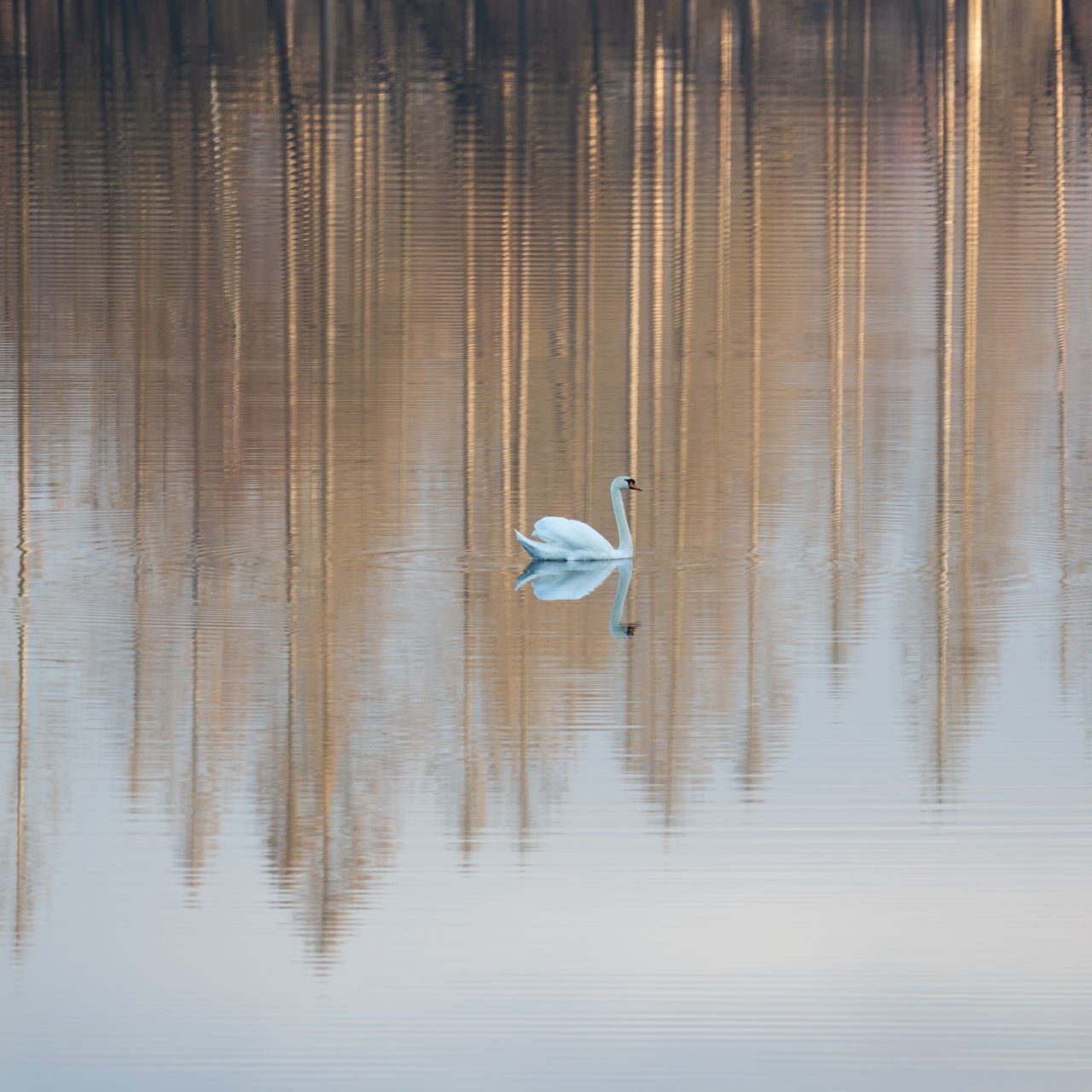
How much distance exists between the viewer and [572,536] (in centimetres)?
1541

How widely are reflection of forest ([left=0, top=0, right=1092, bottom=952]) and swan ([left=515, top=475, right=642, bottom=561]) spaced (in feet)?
1.57

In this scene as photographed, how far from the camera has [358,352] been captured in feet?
84.2

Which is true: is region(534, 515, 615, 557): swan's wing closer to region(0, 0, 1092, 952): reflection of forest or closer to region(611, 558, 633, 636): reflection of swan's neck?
region(611, 558, 633, 636): reflection of swan's neck

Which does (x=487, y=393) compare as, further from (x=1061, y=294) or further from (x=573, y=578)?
(x=1061, y=294)

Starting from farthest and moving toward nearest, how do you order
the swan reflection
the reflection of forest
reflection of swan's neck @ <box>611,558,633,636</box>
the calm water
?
the swan reflection → reflection of swan's neck @ <box>611,558,633,636</box> → the reflection of forest → the calm water

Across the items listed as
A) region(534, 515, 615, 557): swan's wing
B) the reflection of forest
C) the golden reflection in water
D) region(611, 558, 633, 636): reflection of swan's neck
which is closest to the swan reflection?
region(611, 558, 633, 636): reflection of swan's neck

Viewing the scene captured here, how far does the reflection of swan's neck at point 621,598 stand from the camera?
13.5m

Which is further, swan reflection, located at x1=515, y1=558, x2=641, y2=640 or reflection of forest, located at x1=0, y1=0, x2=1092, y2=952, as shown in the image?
swan reflection, located at x1=515, y1=558, x2=641, y2=640

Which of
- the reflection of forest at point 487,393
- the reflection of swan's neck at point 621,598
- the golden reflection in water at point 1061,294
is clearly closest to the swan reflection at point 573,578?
the reflection of swan's neck at point 621,598

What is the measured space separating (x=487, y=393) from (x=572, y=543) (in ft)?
23.5

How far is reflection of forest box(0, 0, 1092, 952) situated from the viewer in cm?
1152

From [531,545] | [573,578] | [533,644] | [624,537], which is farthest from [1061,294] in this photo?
[533,644]

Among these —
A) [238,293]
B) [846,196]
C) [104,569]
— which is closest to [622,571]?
[104,569]

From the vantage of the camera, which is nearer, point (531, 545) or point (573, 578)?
point (573, 578)
